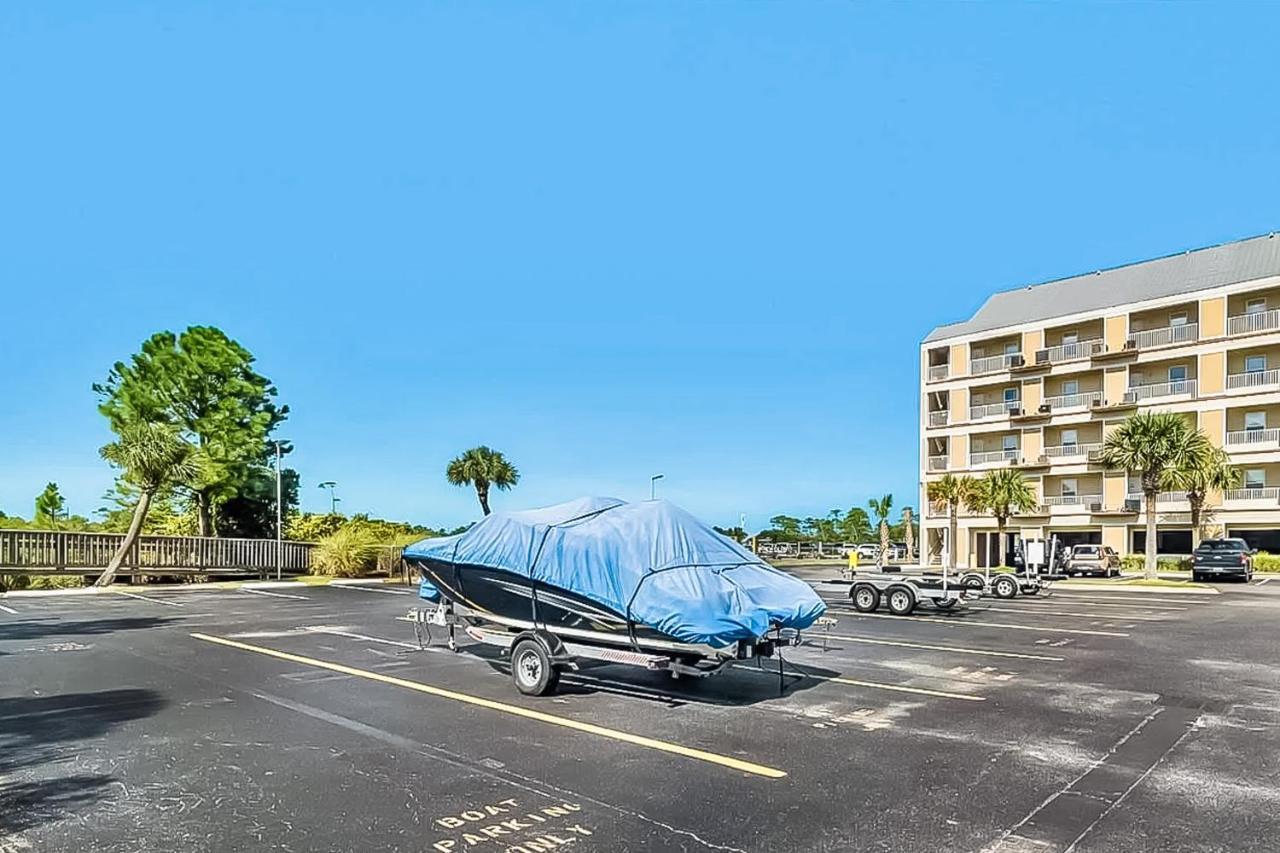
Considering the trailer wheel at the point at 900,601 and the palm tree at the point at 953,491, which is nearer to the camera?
the trailer wheel at the point at 900,601

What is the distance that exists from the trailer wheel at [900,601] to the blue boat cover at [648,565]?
35.0 ft

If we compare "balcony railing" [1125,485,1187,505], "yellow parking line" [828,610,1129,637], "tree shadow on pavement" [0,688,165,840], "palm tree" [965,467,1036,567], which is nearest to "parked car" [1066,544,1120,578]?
"palm tree" [965,467,1036,567]

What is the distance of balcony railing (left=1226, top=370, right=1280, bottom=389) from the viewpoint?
42.6 metres

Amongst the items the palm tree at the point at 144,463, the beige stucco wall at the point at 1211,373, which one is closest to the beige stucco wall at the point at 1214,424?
the beige stucco wall at the point at 1211,373

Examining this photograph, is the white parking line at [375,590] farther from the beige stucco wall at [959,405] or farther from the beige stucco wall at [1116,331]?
the beige stucco wall at [1116,331]

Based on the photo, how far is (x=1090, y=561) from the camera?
39.1 m

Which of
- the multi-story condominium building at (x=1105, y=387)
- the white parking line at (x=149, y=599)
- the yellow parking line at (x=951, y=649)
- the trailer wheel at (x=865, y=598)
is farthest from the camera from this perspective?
the multi-story condominium building at (x=1105, y=387)

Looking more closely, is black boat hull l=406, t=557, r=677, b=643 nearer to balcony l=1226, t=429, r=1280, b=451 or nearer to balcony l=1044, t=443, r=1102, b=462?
balcony l=1226, t=429, r=1280, b=451

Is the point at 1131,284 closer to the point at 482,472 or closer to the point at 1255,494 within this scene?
the point at 1255,494

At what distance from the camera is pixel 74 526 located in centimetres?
4888

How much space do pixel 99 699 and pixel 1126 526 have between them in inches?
1944

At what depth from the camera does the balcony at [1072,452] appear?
1934 inches

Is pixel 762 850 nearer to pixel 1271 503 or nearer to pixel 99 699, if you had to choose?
pixel 99 699

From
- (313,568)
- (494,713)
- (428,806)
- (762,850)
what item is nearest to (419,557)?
(494,713)
